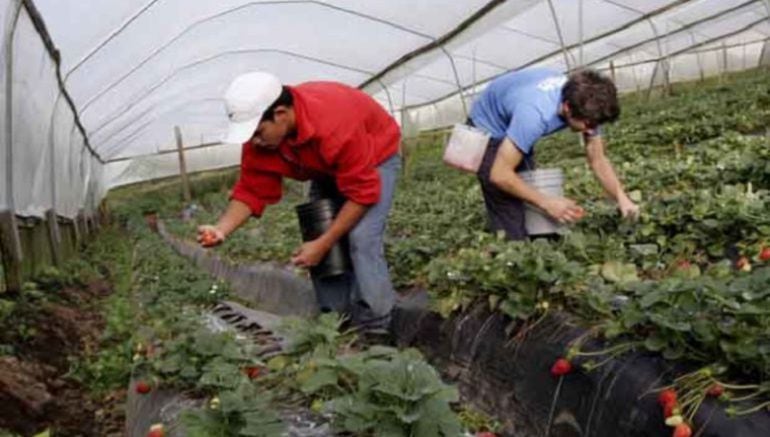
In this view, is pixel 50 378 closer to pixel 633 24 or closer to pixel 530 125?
pixel 530 125

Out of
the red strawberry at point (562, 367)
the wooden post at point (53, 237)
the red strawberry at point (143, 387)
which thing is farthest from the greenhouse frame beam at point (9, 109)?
the red strawberry at point (562, 367)

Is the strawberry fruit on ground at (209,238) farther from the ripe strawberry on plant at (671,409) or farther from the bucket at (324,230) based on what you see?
the ripe strawberry on plant at (671,409)

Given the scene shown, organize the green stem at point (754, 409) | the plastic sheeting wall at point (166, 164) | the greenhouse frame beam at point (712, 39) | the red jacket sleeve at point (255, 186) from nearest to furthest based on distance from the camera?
the green stem at point (754, 409), the red jacket sleeve at point (255, 186), the greenhouse frame beam at point (712, 39), the plastic sheeting wall at point (166, 164)

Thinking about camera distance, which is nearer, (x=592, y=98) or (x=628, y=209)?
(x=592, y=98)

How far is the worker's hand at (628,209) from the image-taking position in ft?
12.3

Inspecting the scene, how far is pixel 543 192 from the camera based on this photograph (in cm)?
379

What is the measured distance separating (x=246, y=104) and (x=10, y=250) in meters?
3.24

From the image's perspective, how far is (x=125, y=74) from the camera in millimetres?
9320

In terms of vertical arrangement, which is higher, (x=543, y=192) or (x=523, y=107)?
(x=523, y=107)

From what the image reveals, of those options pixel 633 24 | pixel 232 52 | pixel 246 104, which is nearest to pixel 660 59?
pixel 633 24

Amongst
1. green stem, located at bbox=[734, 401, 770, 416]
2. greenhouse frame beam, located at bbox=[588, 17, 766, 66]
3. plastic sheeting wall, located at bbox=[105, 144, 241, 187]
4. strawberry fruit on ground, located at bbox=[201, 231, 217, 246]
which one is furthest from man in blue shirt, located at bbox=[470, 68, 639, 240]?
plastic sheeting wall, located at bbox=[105, 144, 241, 187]

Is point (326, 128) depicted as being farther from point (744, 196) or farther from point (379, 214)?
point (744, 196)

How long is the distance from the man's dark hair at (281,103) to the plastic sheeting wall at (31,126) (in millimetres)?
2971

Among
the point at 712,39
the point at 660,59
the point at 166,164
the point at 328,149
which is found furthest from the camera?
the point at 166,164
